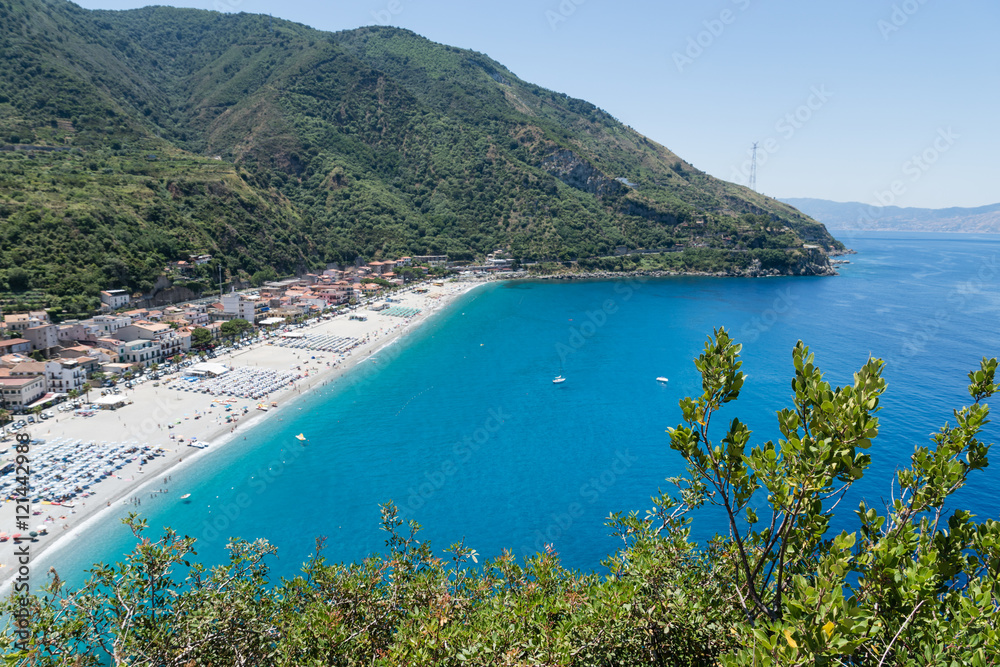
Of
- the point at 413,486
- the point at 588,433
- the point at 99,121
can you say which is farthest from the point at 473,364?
the point at 99,121

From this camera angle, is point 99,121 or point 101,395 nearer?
point 101,395

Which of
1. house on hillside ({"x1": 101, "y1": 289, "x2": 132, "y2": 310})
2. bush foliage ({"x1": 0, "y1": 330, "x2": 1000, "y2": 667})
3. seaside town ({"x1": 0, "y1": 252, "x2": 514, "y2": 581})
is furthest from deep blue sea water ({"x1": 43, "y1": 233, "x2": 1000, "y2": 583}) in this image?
house on hillside ({"x1": 101, "y1": 289, "x2": 132, "y2": 310})

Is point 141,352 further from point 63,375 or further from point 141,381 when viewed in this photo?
point 63,375

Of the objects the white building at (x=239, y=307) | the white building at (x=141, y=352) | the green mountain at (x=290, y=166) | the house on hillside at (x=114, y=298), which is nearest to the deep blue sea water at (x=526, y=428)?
the white building at (x=141, y=352)

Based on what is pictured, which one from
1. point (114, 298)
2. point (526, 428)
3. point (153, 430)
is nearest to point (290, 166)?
point (114, 298)

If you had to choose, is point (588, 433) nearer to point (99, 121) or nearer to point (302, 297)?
point (302, 297)
